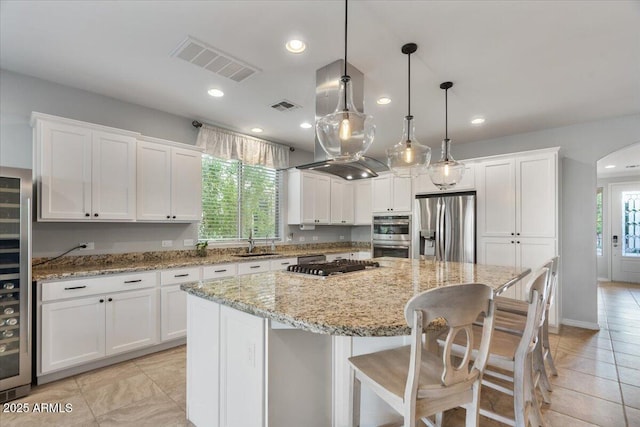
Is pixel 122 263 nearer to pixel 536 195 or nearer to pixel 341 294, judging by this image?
pixel 341 294

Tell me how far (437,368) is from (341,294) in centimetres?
56

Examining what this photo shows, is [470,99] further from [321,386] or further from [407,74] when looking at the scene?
[321,386]

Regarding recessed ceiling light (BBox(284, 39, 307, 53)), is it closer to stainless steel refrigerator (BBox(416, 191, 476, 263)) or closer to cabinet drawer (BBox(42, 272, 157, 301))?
cabinet drawer (BBox(42, 272, 157, 301))

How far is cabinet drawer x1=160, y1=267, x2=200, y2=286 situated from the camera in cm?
314

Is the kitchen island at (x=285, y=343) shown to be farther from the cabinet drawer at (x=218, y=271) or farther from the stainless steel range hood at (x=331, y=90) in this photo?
the cabinet drawer at (x=218, y=271)

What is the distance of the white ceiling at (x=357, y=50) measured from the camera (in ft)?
6.42

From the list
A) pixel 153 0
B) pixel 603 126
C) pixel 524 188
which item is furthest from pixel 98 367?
pixel 603 126

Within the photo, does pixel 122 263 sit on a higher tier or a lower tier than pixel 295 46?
lower

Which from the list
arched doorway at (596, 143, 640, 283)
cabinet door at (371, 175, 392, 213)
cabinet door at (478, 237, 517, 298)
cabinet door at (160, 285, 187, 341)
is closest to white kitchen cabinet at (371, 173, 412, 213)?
cabinet door at (371, 175, 392, 213)

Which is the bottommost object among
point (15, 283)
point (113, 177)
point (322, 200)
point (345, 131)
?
point (15, 283)

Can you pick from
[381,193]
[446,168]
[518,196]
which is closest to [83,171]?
[446,168]

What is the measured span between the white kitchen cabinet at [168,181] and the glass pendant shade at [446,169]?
279 centimetres

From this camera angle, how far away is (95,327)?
271 cm

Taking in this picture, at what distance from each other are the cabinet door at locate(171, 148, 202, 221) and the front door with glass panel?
909 centimetres
